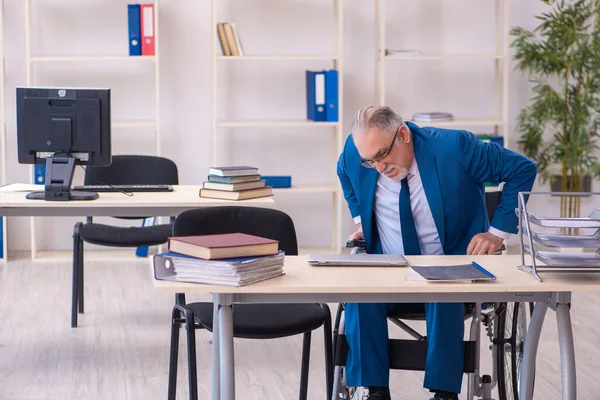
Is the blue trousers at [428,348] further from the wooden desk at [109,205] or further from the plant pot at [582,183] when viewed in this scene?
the plant pot at [582,183]

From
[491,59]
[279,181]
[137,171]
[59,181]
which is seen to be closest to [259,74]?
[279,181]

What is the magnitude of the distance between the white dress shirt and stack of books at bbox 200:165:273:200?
1.06 metres

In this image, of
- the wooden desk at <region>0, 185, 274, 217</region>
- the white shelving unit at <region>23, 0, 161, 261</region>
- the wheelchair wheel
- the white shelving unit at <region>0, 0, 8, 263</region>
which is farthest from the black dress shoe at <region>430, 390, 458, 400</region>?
the white shelving unit at <region>0, 0, 8, 263</region>

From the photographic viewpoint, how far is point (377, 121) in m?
2.79

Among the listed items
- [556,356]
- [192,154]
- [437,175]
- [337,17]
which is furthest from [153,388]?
[337,17]

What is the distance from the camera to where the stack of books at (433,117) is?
6.02 meters

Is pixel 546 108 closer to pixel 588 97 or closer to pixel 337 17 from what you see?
pixel 588 97

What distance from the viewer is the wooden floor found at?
3.53m

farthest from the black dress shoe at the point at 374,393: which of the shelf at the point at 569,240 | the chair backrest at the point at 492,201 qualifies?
the chair backrest at the point at 492,201

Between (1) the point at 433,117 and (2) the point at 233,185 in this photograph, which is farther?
(1) the point at 433,117

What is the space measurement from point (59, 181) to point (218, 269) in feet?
6.18

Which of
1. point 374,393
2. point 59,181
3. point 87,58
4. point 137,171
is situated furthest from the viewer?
point 87,58

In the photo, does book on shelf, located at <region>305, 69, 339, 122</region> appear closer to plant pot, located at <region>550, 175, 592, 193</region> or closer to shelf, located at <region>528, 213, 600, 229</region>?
plant pot, located at <region>550, 175, 592, 193</region>

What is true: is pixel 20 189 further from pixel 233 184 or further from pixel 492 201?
pixel 492 201
